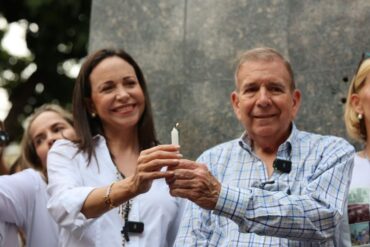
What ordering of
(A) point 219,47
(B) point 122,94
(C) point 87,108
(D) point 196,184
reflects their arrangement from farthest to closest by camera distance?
(A) point 219,47, (C) point 87,108, (B) point 122,94, (D) point 196,184

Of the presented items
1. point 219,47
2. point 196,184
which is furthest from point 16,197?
point 219,47

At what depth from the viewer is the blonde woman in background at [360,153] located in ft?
13.2

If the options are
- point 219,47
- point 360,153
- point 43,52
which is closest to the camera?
point 360,153

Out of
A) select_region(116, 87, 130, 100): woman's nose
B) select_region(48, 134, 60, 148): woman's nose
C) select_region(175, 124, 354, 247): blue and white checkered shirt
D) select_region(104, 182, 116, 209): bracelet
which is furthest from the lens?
select_region(48, 134, 60, 148): woman's nose

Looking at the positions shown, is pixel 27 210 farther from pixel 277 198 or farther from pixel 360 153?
pixel 360 153

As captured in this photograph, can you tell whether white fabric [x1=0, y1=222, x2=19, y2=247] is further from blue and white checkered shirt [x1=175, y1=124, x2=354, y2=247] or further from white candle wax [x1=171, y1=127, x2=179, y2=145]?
white candle wax [x1=171, y1=127, x2=179, y2=145]

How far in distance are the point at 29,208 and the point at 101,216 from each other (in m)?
0.53

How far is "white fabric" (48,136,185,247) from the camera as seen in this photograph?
4.12m

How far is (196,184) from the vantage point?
360 centimetres

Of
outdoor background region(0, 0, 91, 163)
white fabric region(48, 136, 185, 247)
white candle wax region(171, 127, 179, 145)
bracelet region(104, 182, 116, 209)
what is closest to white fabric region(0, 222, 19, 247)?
white fabric region(48, 136, 185, 247)

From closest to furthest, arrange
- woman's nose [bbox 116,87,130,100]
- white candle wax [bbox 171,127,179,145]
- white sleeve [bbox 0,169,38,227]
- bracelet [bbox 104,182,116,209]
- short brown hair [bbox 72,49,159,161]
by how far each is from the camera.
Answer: white candle wax [bbox 171,127,179,145]
bracelet [bbox 104,182,116,209]
white sleeve [bbox 0,169,38,227]
woman's nose [bbox 116,87,130,100]
short brown hair [bbox 72,49,159,161]

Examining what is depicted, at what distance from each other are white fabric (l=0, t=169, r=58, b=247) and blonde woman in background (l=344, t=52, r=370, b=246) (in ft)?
5.78

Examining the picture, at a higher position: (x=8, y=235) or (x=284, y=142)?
(x=284, y=142)

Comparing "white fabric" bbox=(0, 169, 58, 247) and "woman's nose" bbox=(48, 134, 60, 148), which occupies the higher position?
"woman's nose" bbox=(48, 134, 60, 148)
